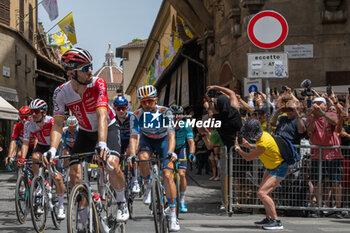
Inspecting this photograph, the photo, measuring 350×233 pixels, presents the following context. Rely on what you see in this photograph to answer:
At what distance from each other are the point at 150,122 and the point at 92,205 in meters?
2.90

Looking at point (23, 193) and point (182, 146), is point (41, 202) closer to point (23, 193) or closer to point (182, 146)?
point (23, 193)

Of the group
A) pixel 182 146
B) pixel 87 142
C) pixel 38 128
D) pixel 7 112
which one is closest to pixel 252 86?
pixel 182 146

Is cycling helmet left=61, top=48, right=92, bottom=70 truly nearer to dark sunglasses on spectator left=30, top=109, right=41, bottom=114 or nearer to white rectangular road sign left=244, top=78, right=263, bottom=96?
dark sunglasses on spectator left=30, top=109, right=41, bottom=114

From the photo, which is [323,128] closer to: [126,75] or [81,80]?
[81,80]

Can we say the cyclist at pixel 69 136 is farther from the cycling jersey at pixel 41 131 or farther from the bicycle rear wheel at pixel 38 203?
the bicycle rear wheel at pixel 38 203

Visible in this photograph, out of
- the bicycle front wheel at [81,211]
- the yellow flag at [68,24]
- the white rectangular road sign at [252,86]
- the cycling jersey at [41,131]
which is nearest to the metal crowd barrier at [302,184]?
the cycling jersey at [41,131]

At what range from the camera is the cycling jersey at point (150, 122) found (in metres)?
8.41

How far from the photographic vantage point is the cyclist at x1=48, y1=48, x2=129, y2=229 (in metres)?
6.13

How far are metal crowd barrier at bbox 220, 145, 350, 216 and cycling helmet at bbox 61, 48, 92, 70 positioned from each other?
460 cm

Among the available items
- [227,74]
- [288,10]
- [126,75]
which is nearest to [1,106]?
[227,74]

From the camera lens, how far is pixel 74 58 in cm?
608

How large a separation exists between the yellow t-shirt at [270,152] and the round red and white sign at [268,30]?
2084 mm

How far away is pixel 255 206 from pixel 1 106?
17.0 m

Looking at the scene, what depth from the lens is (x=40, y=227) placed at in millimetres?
8281
